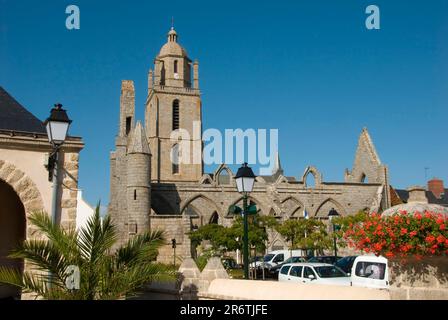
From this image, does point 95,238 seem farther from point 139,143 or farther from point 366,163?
point 366,163

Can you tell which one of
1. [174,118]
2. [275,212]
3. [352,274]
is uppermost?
[174,118]

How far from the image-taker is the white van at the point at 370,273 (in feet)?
42.6

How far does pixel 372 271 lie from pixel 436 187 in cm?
4868

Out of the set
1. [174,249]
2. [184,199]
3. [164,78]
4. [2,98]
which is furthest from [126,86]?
[2,98]

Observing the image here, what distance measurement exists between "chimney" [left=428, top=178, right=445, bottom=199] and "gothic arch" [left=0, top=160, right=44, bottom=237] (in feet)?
176

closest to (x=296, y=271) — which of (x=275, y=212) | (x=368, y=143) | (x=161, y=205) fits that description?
(x=275, y=212)

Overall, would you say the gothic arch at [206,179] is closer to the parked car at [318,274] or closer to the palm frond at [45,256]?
the parked car at [318,274]

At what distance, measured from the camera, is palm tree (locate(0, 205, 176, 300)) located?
7.62 metres

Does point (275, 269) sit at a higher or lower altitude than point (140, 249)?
lower

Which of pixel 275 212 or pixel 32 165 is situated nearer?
pixel 32 165

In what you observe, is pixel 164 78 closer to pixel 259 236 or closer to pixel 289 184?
pixel 289 184

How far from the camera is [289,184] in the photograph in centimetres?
4681

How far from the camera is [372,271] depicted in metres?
13.2
